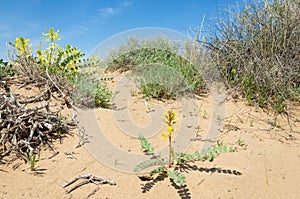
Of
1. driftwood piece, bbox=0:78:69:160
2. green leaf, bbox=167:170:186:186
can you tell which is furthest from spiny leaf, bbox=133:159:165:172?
driftwood piece, bbox=0:78:69:160

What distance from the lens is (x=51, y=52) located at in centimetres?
390

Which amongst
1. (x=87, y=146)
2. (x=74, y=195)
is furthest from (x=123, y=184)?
(x=87, y=146)

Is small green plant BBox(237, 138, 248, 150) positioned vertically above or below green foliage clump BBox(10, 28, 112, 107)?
below

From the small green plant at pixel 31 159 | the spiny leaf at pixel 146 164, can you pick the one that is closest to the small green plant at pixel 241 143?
the spiny leaf at pixel 146 164

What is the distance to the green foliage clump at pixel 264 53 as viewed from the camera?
3786 mm

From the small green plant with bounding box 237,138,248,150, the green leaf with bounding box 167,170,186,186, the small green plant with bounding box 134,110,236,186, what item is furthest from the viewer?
the small green plant with bounding box 237,138,248,150

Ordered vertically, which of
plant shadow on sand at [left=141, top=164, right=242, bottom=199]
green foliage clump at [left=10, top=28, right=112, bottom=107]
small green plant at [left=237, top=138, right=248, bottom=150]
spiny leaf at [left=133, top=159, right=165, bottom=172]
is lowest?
plant shadow on sand at [left=141, top=164, right=242, bottom=199]

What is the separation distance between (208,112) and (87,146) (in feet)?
Answer: 5.85

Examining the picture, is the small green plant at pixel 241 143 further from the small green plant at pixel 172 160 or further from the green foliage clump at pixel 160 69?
the green foliage clump at pixel 160 69

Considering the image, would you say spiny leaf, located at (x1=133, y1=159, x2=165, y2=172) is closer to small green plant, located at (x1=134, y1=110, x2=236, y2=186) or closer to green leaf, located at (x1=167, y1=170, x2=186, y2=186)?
small green plant, located at (x1=134, y1=110, x2=236, y2=186)

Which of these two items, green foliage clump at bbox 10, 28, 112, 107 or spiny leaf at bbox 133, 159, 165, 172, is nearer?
spiny leaf at bbox 133, 159, 165, 172

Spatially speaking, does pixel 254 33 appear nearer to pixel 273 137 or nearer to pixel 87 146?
pixel 273 137

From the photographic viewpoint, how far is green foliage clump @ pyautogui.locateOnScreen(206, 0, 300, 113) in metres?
3.79

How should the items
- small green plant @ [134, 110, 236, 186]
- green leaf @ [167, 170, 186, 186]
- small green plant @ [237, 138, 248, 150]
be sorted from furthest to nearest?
1. small green plant @ [237, 138, 248, 150]
2. small green plant @ [134, 110, 236, 186]
3. green leaf @ [167, 170, 186, 186]
